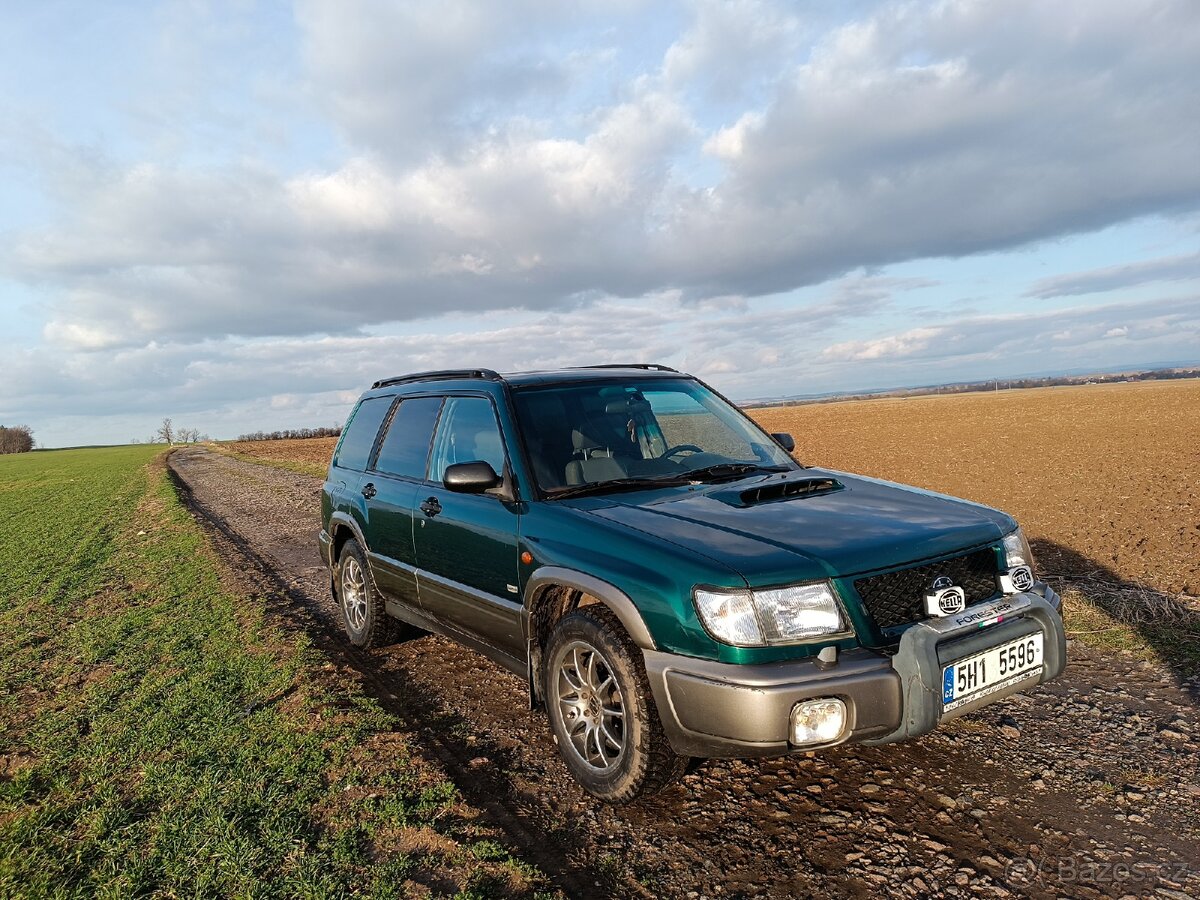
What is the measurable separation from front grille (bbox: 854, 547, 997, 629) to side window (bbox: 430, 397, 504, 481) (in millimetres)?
1938

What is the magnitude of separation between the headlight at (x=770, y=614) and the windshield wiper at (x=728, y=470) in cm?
121

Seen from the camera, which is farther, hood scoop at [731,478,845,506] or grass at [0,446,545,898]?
hood scoop at [731,478,845,506]

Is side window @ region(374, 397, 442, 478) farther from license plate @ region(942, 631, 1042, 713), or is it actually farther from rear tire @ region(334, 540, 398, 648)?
license plate @ region(942, 631, 1042, 713)

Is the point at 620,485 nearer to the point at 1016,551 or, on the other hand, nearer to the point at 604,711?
the point at 604,711

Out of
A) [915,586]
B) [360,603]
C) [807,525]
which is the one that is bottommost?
[360,603]

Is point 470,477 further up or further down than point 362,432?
further down

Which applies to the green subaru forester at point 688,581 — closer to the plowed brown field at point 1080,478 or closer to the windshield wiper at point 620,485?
the windshield wiper at point 620,485

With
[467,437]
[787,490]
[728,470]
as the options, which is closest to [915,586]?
[787,490]

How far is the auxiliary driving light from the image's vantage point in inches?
104

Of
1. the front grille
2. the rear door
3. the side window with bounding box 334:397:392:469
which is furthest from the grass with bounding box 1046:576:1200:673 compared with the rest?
the side window with bounding box 334:397:392:469

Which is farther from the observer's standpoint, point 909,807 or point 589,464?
point 589,464

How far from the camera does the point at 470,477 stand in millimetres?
3748

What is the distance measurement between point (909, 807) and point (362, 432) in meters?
4.50

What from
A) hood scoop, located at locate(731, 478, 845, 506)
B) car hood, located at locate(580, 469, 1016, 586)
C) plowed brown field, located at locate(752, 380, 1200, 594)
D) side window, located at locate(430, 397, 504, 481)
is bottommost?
plowed brown field, located at locate(752, 380, 1200, 594)
